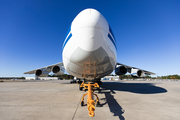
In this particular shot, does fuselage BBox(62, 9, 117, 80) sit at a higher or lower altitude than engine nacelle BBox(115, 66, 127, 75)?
higher

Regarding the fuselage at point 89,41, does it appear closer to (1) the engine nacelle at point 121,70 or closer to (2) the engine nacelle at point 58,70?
(1) the engine nacelle at point 121,70

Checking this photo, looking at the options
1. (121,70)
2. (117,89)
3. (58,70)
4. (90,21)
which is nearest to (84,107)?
(90,21)

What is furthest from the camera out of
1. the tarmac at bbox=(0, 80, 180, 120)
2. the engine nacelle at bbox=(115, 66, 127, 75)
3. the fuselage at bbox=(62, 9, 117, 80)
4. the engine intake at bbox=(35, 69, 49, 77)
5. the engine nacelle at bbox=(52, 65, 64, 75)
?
the engine intake at bbox=(35, 69, 49, 77)

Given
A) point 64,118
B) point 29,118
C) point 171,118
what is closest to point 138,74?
point 171,118

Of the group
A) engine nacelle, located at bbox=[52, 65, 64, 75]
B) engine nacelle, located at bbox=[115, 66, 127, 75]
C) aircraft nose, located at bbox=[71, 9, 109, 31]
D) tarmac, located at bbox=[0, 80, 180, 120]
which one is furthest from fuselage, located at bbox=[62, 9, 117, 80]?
engine nacelle, located at bbox=[52, 65, 64, 75]

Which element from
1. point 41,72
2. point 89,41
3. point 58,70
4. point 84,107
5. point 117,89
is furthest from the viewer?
point 41,72

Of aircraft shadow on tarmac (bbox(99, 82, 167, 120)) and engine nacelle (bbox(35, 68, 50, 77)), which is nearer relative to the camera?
aircraft shadow on tarmac (bbox(99, 82, 167, 120))

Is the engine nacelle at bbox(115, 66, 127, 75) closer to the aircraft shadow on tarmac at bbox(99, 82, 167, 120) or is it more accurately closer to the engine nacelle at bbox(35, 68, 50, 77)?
the aircraft shadow on tarmac at bbox(99, 82, 167, 120)

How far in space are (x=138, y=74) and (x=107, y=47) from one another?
332 inches

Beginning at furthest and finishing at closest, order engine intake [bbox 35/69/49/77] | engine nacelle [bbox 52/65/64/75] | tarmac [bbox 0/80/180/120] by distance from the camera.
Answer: engine intake [bbox 35/69/49/77] < engine nacelle [bbox 52/65/64/75] < tarmac [bbox 0/80/180/120]

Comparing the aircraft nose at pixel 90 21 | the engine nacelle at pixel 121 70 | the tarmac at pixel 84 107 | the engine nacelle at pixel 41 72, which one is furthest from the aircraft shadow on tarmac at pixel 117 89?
the engine nacelle at pixel 41 72

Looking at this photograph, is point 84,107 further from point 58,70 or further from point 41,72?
point 41,72

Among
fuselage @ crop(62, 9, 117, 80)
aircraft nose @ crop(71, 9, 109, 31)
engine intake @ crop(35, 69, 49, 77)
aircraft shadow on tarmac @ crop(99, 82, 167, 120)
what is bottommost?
aircraft shadow on tarmac @ crop(99, 82, 167, 120)

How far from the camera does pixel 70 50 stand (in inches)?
140
